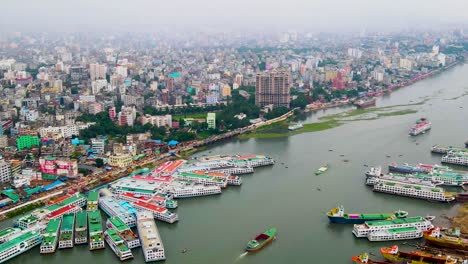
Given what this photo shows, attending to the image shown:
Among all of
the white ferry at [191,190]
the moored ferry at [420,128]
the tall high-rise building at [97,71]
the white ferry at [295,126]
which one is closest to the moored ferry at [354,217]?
the white ferry at [191,190]

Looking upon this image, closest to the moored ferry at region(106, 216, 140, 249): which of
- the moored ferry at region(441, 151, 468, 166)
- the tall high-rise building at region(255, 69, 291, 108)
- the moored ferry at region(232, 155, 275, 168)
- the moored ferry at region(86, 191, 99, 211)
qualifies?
the moored ferry at region(86, 191, 99, 211)

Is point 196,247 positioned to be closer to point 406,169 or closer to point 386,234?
point 386,234

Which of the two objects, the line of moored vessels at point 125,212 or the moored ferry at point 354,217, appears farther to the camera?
the moored ferry at point 354,217

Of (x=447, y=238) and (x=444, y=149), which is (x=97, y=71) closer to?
(x=444, y=149)

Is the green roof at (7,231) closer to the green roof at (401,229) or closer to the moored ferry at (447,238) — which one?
the green roof at (401,229)

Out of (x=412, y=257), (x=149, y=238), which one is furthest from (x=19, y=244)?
(x=412, y=257)

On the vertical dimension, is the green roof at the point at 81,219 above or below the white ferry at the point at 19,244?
above

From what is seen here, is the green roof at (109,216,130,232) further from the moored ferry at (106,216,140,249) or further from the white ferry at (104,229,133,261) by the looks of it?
the white ferry at (104,229,133,261)
